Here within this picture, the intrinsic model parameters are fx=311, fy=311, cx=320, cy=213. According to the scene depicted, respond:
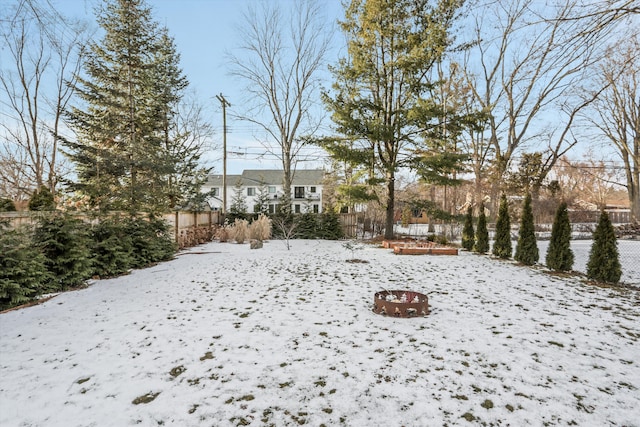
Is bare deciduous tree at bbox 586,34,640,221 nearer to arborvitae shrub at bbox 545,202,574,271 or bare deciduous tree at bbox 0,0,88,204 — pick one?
arborvitae shrub at bbox 545,202,574,271

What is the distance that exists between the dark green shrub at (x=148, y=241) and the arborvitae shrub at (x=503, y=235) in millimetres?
8362

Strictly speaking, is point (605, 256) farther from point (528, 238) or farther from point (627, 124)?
point (627, 124)

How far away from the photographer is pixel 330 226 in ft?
44.6

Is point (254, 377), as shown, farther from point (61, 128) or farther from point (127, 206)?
point (61, 128)

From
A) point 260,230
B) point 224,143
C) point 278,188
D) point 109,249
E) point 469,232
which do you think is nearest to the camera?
point 109,249

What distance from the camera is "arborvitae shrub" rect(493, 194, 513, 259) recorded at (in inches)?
310

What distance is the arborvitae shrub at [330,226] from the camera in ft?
44.4

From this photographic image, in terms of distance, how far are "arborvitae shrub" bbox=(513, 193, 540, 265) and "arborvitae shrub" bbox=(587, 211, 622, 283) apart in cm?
141

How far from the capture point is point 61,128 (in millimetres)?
16250

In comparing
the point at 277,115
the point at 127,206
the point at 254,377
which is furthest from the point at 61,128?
the point at 254,377

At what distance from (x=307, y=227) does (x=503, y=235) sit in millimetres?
7735

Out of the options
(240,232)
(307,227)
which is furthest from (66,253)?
(307,227)

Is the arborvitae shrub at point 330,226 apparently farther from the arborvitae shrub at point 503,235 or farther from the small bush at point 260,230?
the arborvitae shrub at point 503,235

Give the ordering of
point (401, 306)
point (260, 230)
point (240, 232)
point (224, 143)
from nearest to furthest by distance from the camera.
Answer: point (401, 306) < point (240, 232) < point (260, 230) < point (224, 143)
